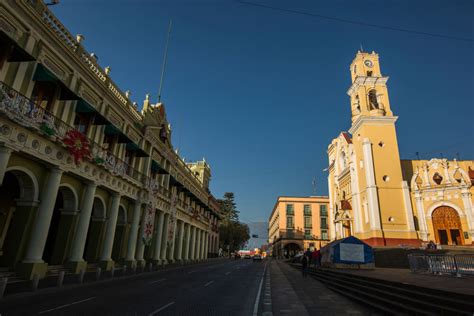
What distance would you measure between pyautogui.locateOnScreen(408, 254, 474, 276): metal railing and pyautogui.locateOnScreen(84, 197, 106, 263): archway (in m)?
20.6

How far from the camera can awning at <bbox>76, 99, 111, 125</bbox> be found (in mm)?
15681

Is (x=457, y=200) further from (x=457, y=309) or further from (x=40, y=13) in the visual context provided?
(x=40, y=13)

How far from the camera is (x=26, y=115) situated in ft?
39.1

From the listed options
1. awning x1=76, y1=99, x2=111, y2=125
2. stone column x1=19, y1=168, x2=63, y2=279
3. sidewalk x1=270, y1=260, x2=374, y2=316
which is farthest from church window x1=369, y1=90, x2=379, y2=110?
stone column x1=19, y1=168, x2=63, y2=279

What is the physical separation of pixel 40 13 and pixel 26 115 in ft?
17.9

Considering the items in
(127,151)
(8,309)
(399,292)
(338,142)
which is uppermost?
(338,142)

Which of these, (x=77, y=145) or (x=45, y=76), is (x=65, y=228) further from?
(x=45, y=76)

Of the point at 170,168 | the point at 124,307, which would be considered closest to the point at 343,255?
the point at 124,307

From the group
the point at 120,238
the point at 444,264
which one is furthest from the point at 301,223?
the point at 444,264

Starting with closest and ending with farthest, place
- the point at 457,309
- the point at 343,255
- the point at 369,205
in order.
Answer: the point at 457,309 → the point at 343,255 → the point at 369,205

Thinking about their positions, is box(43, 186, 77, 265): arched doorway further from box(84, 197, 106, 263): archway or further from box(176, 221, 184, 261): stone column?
box(176, 221, 184, 261): stone column

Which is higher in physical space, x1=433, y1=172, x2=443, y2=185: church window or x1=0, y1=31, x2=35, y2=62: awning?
x1=433, y1=172, x2=443, y2=185: church window

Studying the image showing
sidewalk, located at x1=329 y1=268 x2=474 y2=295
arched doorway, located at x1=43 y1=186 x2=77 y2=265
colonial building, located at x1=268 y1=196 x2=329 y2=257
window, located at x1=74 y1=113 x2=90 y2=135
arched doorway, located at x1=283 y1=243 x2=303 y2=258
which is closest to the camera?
sidewalk, located at x1=329 y1=268 x2=474 y2=295

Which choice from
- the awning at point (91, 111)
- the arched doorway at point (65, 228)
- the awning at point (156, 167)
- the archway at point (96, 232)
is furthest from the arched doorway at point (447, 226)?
the arched doorway at point (65, 228)
